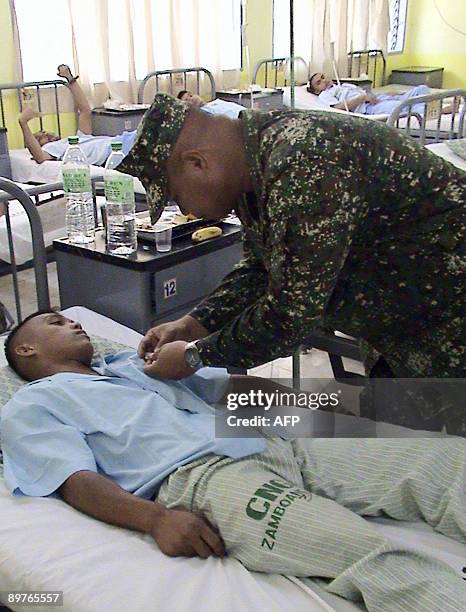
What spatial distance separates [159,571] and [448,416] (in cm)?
75

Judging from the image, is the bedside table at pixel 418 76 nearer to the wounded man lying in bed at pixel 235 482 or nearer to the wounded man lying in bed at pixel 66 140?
the wounded man lying in bed at pixel 66 140

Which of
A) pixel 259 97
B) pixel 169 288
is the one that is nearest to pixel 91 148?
pixel 259 97

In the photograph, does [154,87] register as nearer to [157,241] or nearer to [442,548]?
[157,241]

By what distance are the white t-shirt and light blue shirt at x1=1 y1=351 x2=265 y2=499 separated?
528 cm

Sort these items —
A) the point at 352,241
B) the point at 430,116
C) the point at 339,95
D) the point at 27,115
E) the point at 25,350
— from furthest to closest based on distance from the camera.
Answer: the point at 339,95
the point at 430,116
the point at 27,115
the point at 25,350
the point at 352,241

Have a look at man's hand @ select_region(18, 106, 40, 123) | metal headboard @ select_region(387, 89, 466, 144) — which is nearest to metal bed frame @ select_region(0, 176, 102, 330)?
metal headboard @ select_region(387, 89, 466, 144)

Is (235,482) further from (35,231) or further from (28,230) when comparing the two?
(28,230)

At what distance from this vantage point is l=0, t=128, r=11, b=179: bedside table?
4.66 meters

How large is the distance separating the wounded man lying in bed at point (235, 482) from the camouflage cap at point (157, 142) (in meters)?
0.53

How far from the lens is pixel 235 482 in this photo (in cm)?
134

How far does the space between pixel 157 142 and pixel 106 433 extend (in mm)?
645

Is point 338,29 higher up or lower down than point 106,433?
higher up

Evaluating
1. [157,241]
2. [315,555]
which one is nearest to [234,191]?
[315,555]

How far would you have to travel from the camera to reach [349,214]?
1.22 meters
